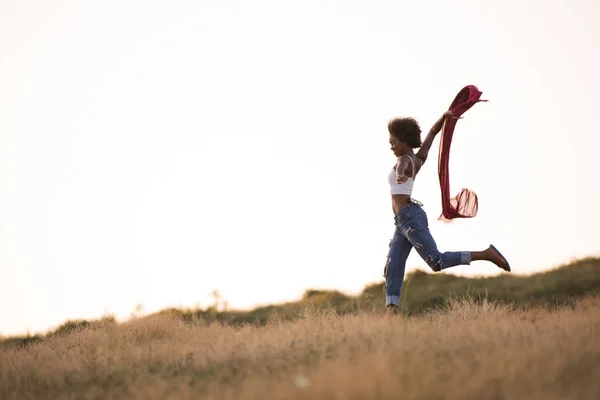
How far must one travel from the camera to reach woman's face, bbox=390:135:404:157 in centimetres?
844

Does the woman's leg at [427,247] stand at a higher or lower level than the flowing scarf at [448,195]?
lower

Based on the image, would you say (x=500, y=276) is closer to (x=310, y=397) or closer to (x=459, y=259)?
(x=459, y=259)

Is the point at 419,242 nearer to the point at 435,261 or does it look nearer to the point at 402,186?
the point at 435,261

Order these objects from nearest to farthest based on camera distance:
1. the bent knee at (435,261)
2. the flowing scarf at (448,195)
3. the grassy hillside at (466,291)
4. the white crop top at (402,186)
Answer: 1. the bent knee at (435,261)
2. the white crop top at (402,186)
3. the flowing scarf at (448,195)
4. the grassy hillside at (466,291)

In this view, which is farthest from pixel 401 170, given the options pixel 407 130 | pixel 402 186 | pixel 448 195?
pixel 448 195

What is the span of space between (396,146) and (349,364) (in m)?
3.84

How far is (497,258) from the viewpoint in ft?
27.4

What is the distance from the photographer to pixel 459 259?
323 inches

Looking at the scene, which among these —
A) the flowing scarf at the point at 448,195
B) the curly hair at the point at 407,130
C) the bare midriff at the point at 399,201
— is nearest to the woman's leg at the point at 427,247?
the bare midriff at the point at 399,201

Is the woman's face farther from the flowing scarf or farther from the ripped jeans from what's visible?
the flowing scarf

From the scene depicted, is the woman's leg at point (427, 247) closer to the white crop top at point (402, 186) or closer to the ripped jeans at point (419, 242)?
the ripped jeans at point (419, 242)

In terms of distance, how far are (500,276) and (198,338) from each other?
13522 mm

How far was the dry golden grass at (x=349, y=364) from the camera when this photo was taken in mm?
4617

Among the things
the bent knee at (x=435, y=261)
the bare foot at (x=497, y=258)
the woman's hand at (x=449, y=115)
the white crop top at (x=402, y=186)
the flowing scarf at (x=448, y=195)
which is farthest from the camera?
the flowing scarf at (x=448, y=195)
